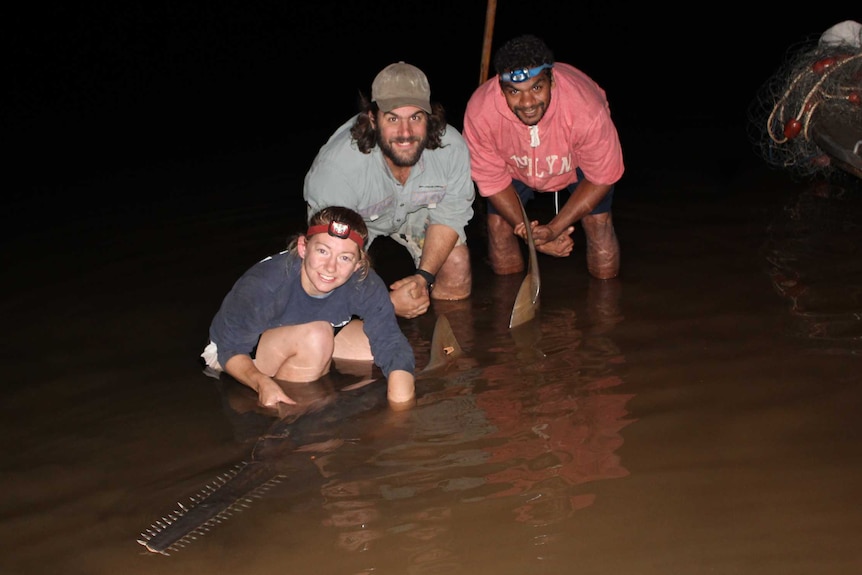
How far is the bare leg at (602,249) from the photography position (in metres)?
4.93

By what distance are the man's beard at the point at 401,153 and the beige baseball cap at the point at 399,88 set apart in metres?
0.15

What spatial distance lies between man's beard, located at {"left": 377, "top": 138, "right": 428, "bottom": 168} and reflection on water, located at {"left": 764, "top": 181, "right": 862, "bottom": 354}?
172cm

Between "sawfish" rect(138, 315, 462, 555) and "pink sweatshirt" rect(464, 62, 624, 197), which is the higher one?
"pink sweatshirt" rect(464, 62, 624, 197)

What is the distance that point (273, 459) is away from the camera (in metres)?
3.13

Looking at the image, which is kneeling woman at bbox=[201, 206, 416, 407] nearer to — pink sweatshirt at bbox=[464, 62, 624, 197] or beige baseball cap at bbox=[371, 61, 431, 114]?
beige baseball cap at bbox=[371, 61, 431, 114]

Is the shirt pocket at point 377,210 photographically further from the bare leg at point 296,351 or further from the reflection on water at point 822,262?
the reflection on water at point 822,262

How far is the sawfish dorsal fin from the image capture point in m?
3.91

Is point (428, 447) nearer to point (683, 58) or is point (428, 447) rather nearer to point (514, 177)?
point (514, 177)

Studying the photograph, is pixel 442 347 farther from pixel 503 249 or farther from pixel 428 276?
pixel 503 249

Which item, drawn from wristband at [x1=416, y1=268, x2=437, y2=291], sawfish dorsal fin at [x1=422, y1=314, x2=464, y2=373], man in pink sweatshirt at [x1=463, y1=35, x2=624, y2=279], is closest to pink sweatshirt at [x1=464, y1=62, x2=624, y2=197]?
man in pink sweatshirt at [x1=463, y1=35, x2=624, y2=279]

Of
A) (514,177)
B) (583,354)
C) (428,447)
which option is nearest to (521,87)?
(514,177)

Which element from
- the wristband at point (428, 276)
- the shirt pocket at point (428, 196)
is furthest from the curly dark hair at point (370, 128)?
the wristband at point (428, 276)

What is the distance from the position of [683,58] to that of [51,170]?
8.79m

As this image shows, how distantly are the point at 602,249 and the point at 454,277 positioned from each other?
0.77 m
